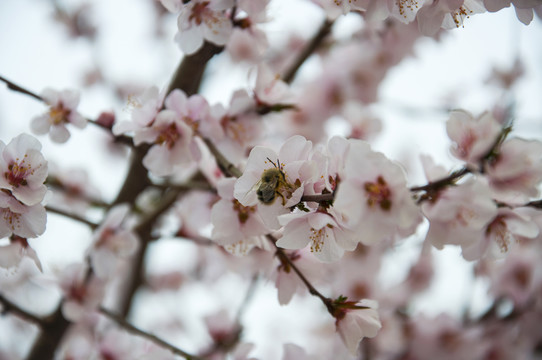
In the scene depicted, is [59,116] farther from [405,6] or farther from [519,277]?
[519,277]

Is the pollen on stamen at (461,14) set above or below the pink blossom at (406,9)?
below

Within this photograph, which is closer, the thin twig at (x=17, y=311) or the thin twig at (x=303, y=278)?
the thin twig at (x=303, y=278)

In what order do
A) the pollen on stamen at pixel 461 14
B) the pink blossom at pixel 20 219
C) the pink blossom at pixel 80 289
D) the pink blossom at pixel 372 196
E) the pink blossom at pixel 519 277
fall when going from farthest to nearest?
1. the pink blossom at pixel 519 277
2. the pink blossom at pixel 80 289
3. the pollen on stamen at pixel 461 14
4. the pink blossom at pixel 20 219
5. the pink blossom at pixel 372 196

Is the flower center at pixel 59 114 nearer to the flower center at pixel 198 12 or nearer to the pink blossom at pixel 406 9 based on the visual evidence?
the flower center at pixel 198 12

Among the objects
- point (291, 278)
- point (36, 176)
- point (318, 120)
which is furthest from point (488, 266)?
point (36, 176)

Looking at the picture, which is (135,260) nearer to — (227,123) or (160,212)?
(160,212)

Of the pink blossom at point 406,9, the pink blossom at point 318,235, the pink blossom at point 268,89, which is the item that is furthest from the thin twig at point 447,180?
the pink blossom at point 268,89

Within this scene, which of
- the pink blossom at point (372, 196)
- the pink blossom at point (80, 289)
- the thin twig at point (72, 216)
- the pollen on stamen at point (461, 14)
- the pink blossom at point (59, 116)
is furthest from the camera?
the pink blossom at point (80, 289)
